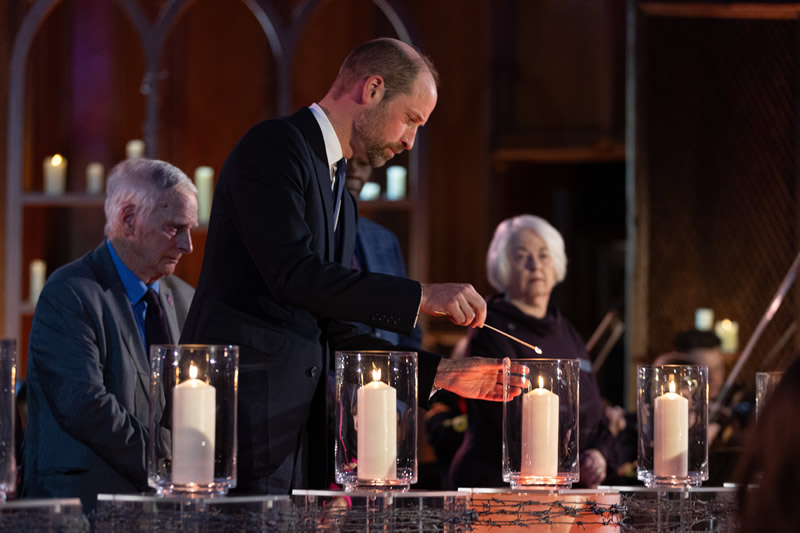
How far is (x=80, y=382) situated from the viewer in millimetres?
2346

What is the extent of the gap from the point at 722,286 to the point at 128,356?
3.60 meters

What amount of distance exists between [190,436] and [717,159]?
13.8 feet

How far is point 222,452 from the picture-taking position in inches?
65.1

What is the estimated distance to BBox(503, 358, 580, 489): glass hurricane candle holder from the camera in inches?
73.9

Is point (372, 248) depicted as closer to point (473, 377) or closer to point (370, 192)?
point (473, 377)

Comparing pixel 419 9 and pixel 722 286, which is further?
pixel 419 9

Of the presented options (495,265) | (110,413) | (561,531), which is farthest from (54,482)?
(495,265)

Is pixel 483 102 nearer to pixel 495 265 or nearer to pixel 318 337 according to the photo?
pixel 495 265

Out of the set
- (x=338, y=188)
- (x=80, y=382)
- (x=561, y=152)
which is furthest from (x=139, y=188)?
(x=561, y=152)

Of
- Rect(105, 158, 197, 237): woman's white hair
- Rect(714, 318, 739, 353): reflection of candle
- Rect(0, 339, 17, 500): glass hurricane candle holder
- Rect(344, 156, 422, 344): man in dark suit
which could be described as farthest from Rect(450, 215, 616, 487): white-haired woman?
Rect(714, 318, 739, 353): reflection of candle

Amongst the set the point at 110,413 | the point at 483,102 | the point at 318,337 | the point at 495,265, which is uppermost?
the point at 483,102

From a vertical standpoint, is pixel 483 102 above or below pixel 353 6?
below

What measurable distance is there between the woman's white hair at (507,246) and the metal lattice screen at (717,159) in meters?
1.69

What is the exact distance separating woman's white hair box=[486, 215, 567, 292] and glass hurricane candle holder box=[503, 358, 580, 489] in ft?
5.69
